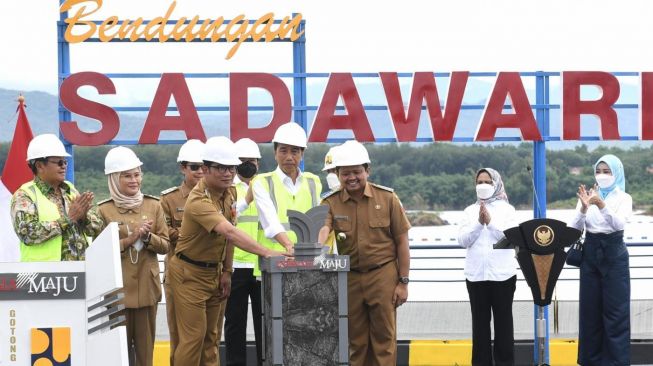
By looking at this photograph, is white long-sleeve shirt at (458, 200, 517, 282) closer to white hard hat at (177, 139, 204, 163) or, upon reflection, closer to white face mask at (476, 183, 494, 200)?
Result: white face mask at (476, 183, 494, 200)

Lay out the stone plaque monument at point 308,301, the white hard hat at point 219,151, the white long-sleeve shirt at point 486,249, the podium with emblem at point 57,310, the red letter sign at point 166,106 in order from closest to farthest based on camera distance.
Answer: the podium with emblem at point 57,310 → the stone plaque monument at point 308,301 → the white hard hat at point 219,151 → the white long-sleeve shirt at point 486,249 → the red letter sign at point 166,106

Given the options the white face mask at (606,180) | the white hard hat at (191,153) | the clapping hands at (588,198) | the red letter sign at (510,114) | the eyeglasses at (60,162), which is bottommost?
the clapping hands at (588,198)

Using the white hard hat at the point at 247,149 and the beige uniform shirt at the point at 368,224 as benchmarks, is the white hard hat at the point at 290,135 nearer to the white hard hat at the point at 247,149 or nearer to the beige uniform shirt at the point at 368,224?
the beige uniform shirt at the point at 368,224

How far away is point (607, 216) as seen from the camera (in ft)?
31.6

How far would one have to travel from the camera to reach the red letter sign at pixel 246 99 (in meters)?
11.1

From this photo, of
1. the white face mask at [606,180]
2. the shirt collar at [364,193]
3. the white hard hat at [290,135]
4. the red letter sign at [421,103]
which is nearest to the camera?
the shirt collar at [364,193]

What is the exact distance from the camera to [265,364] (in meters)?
8.15

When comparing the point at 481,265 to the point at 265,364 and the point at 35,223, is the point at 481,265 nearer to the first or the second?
the point at 265,364

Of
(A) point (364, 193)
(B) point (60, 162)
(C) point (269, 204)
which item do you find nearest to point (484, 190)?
(A) point (364, 193)

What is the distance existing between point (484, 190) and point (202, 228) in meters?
2.58

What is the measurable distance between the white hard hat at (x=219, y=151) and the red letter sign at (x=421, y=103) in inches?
136

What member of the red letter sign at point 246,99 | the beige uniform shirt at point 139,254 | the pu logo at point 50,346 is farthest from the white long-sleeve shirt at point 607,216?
the pu logo at point 50,346

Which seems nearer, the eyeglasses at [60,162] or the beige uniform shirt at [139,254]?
the eyeglasses at [60,162]

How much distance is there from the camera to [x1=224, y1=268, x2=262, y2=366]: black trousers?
9.86m
